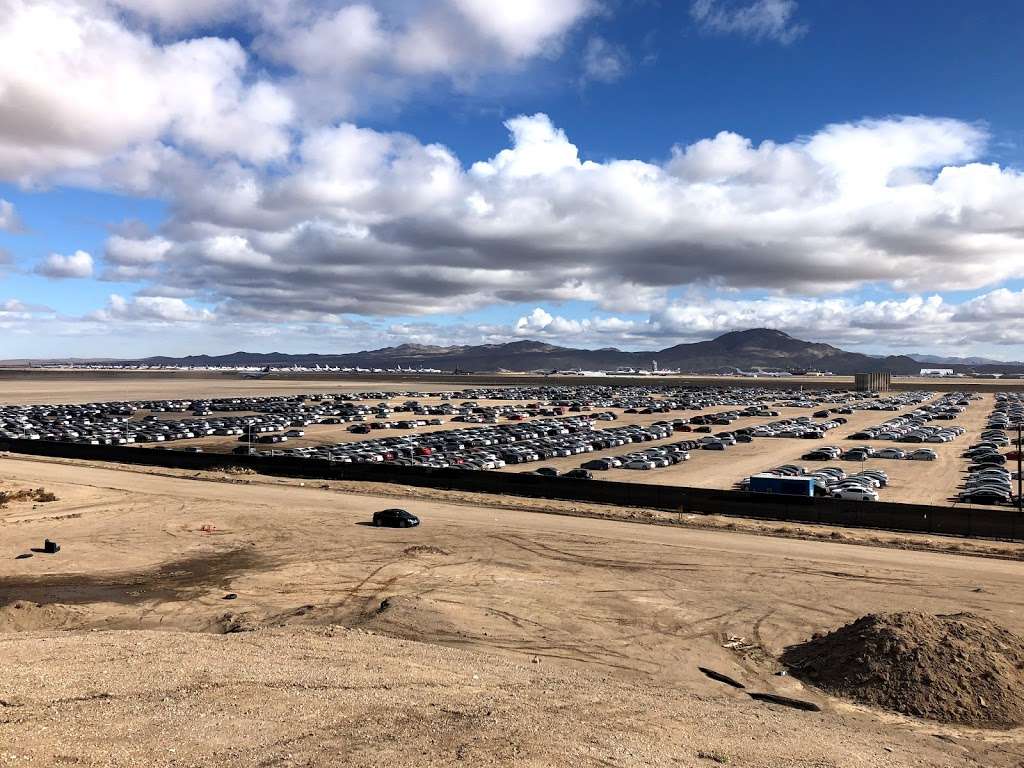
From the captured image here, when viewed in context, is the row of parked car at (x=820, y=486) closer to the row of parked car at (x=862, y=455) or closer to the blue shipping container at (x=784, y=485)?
the blue shipping container at (x=784, y=485)

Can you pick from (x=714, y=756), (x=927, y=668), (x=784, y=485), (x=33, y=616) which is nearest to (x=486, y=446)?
(x=784, y=485)

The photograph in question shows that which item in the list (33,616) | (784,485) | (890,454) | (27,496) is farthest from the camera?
(890,454)

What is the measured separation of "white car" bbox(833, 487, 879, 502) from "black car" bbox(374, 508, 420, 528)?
87.9ft

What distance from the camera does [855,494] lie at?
155ft

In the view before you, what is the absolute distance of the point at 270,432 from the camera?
88.8 m

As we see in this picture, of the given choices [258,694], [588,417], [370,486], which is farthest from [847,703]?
[588,417]

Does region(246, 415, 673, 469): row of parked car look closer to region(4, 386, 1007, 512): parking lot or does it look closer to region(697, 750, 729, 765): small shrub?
region(4, 386, 1007, 512): parking lot

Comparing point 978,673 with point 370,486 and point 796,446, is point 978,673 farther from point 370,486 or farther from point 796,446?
point 796,446

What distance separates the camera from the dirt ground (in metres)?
13.2

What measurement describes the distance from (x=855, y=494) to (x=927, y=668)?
31392mm

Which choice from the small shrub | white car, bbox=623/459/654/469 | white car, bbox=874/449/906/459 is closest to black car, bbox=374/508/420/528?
the small shrub

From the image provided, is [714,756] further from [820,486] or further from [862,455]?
[862,455]

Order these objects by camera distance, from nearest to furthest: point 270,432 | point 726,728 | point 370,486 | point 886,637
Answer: point 726,728, point 886,637, point 370,486, point 270,432

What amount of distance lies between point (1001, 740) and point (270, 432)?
8268 cm
